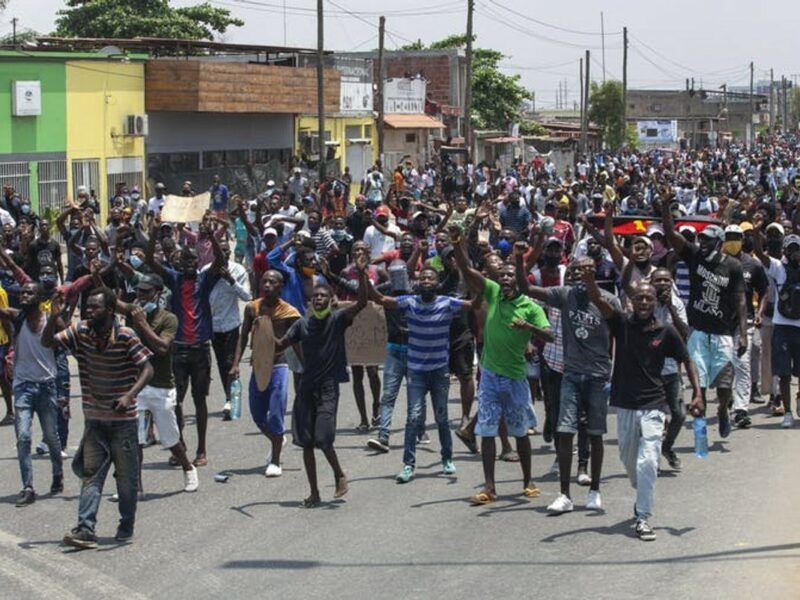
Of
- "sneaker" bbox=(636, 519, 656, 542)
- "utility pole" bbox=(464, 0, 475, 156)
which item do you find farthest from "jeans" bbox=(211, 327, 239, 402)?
"utility pole" bbox=(464, 0, 475, 156)

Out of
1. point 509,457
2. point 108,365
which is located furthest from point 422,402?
point 108,365

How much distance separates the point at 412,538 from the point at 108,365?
88.2 inches

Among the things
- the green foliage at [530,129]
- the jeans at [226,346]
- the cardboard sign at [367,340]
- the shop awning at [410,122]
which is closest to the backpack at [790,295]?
the cardboard sign at [367,340]

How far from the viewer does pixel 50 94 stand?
34.5m

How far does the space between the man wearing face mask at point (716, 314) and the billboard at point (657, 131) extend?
10291 cm

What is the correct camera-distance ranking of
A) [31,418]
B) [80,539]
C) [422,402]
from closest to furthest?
[80,539] → [31,418] → [422,402]

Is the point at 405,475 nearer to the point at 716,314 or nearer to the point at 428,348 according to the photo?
the point at 428,348

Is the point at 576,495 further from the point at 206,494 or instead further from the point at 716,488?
the point at 206,494

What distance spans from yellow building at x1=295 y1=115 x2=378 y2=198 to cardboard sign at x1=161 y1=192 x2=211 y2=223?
83.8 ft

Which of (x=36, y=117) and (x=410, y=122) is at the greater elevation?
(x=410, y=122)

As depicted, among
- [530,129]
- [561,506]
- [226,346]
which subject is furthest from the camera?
[530,129]

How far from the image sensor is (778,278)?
14375 mm

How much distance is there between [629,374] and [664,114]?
475ft

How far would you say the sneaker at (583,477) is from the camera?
11.3 meters
